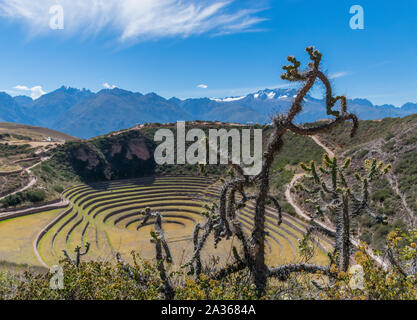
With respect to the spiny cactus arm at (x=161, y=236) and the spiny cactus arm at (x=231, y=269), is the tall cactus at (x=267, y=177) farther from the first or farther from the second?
the spiny cactus arm at (x=161, y=236)

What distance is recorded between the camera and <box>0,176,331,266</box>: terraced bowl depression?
19297 mm

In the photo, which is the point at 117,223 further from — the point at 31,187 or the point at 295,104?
the point at 295,104

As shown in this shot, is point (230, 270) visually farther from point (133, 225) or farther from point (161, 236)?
point (133, 225)

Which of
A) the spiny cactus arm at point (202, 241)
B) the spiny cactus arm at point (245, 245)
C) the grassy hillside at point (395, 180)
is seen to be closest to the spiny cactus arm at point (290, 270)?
the spiny cactus arm at point (245, 245)

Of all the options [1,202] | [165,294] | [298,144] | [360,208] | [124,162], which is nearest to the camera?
[165,294]

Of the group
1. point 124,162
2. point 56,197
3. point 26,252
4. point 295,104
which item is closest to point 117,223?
point 56,197

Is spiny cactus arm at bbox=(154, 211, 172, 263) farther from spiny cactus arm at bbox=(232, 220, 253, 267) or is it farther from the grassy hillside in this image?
the grassy hillside

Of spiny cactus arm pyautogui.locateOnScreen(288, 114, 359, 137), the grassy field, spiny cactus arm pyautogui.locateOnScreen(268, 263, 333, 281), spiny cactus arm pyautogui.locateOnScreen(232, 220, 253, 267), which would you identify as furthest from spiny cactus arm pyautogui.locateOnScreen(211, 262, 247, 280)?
the grassy field

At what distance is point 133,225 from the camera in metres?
30.0

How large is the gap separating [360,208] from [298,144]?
130 feet

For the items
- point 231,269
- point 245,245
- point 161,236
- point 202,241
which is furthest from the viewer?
point 161,236

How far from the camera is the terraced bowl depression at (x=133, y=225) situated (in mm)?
19297

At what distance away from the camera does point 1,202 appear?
25844 mm

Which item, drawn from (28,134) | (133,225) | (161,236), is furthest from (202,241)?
(28,134)
